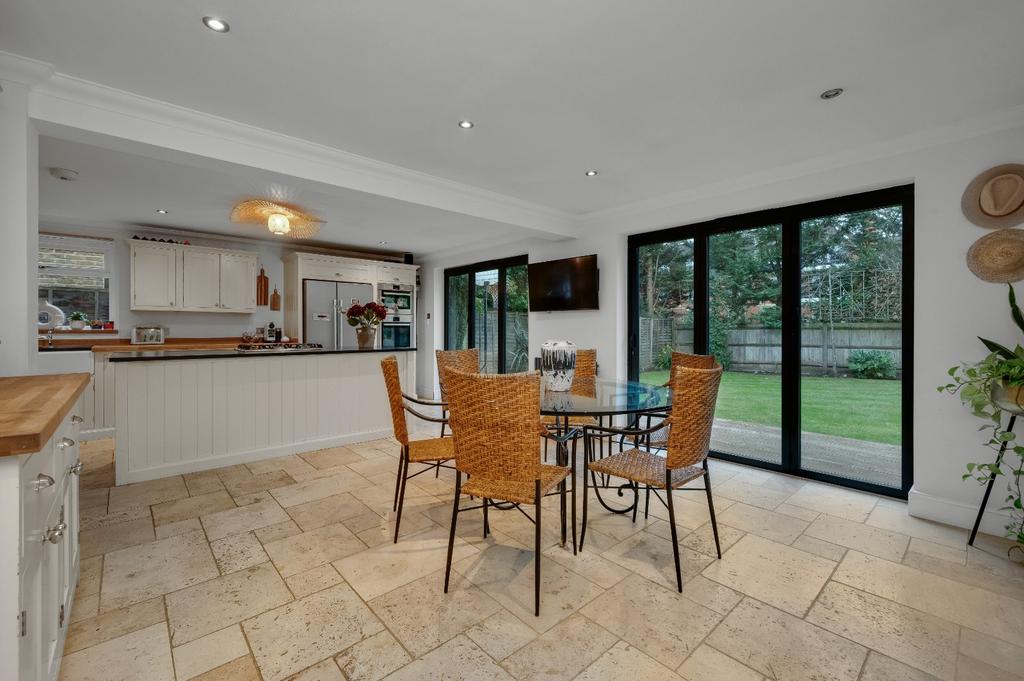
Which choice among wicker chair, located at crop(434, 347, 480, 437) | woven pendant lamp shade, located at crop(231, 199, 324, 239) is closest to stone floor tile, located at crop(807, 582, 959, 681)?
wicker chair, located at crop(434, 347, 480, 437)

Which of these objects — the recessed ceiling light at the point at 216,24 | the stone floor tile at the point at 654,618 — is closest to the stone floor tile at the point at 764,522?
the stone floor tile at the point at 654,618

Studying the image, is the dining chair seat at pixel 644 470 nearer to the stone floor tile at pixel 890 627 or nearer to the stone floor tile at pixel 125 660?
the stone floor tile at pixel 890 627

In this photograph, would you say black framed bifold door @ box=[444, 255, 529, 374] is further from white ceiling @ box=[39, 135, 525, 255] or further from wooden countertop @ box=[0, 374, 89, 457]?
wooden countertop @ box=[0, 374, 89, 457]

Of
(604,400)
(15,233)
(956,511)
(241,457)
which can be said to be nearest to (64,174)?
(15,233)

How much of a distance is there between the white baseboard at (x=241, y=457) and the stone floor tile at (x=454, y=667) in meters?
2.95

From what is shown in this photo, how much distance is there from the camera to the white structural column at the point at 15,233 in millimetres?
2070

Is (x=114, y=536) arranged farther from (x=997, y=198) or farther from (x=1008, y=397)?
(x=997, y=198)

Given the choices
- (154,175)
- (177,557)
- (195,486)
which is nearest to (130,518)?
(195,486)

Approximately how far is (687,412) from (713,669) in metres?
0.98

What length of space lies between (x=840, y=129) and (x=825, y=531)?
2426mm

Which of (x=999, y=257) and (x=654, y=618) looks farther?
(x=999, y=257)

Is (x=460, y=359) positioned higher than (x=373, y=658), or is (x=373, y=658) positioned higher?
(x=460, y=359)

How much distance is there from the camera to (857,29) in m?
1.86

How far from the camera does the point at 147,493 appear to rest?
3148 mm
